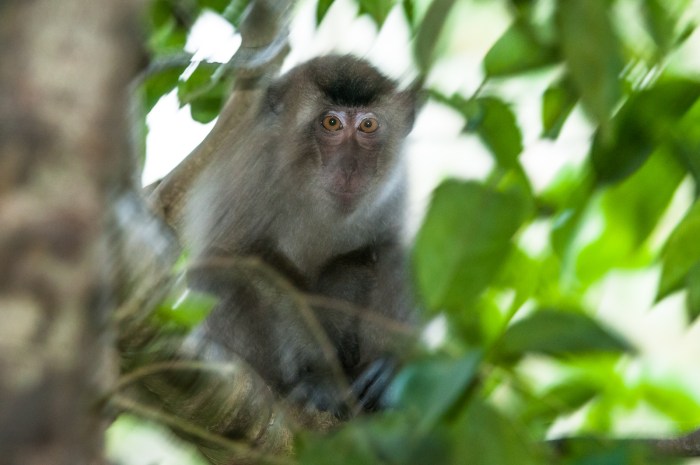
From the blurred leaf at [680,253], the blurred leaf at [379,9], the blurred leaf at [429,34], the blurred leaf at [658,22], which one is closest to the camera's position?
the blurred leaf at [429,34]

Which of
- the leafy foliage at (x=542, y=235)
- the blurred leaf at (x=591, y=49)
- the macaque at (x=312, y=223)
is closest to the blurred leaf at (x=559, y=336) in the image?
the leafy foliage at (x=542, y=235)

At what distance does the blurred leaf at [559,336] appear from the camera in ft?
2.72

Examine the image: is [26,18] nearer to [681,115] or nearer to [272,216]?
[681,115]

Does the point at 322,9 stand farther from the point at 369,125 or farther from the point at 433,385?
the point at 369,125

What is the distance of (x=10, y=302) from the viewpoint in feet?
1.46

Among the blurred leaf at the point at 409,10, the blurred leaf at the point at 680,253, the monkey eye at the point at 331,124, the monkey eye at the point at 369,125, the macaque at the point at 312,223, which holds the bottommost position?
the macaque at the point at 312,223

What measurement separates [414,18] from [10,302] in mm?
1414

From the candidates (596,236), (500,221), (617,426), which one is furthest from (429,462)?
(617,426)

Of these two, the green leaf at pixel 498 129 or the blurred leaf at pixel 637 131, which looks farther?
the blurred leaf at pixel 637 131

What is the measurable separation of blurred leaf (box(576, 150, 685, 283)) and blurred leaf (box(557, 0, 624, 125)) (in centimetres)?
84

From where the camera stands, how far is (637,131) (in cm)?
165

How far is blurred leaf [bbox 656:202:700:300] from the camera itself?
157cm

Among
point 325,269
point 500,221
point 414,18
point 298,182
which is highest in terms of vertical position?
point 414,18

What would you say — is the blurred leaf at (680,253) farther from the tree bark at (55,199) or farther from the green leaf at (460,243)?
the tree bark at (55,199)
